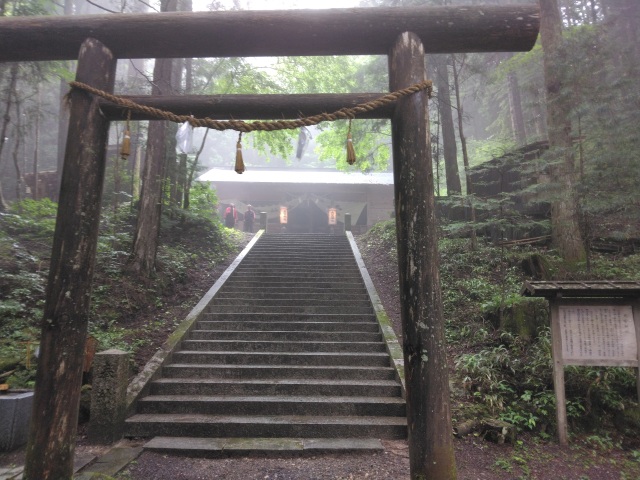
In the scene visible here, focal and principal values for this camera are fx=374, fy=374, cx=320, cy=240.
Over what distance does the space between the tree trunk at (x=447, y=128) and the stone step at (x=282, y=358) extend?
321 inches

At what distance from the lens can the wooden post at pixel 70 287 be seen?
9.37 feet

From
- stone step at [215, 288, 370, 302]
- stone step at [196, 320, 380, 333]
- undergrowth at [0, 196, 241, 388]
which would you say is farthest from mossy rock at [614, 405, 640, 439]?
undergrowth at [0, 196, 241, 388]

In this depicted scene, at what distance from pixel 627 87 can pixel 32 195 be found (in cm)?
1912

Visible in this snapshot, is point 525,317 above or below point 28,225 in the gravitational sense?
below

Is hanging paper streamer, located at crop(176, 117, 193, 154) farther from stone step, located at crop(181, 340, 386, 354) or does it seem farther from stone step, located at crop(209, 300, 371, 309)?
stone step, located at crop(209, 300, 371, 309)

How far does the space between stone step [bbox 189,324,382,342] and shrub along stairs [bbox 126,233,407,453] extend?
2 centimetres

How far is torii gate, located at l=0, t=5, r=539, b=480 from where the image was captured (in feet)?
9.29

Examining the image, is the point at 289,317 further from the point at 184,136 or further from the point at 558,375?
the point at 184,136

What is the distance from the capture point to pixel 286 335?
717cm

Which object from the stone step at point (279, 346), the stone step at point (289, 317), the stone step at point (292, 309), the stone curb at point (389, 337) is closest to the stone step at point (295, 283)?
the stone curb at point (389, 337)

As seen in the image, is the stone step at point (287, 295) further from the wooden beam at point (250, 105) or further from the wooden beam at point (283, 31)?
the wooden beam at point (283, 31)

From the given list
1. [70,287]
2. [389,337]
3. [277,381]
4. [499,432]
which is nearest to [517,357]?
[499,432]

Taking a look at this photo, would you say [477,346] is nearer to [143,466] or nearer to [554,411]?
[554,411]

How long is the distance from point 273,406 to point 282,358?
1191mm
